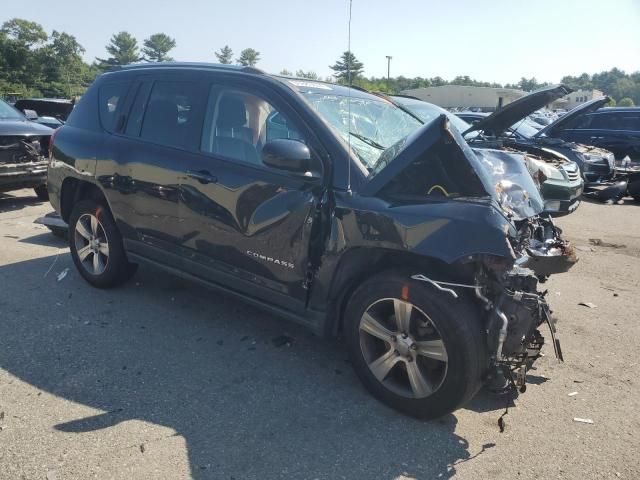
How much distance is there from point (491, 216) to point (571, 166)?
22.0 feet

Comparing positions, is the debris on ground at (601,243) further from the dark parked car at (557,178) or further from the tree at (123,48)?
the tree at (123,48)

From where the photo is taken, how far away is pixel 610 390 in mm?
3475

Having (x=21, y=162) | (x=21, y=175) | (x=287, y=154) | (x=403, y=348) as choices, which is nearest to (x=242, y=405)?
(x=403, y=348)

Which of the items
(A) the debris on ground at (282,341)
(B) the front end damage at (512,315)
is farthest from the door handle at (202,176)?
(B) the front end damage at (512,315)

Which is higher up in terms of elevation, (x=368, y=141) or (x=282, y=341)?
(x=368, y=141)

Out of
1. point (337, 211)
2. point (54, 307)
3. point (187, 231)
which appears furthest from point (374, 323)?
point (54, 307)

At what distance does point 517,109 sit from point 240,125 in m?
3.29

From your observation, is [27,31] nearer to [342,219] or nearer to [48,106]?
[48,106]

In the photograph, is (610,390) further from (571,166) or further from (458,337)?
(571,166)

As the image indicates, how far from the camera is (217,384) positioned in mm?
3375

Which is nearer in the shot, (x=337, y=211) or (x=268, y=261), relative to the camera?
(x=337, y=211)

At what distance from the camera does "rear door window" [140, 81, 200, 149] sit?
4004 millimetres

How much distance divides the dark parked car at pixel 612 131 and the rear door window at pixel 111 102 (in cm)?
1146

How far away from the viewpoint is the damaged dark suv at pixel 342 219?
9.41 feet
